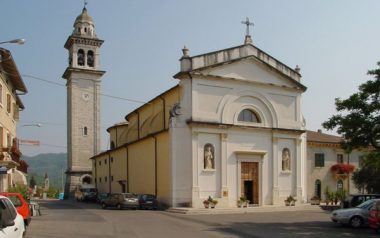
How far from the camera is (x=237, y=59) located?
119ft

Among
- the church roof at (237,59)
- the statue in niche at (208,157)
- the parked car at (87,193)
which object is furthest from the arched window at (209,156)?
the parked car at (87,193)

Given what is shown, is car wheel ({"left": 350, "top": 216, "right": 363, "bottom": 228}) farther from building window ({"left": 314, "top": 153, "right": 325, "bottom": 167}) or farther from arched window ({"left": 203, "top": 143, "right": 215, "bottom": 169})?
building window ({"left": 314, "top": 153, "right": 325, "bottom": 167})

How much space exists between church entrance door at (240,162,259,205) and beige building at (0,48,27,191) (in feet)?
51.8

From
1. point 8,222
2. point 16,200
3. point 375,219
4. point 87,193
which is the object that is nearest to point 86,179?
point 87,193

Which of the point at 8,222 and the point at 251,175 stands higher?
the point at 8,222

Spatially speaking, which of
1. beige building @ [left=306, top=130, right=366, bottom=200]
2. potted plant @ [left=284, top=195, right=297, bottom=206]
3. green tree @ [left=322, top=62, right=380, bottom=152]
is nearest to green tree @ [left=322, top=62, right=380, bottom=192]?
green tree @ [left=322, top=62, right=380, bottom=152]

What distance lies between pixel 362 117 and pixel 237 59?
16624 millimetres

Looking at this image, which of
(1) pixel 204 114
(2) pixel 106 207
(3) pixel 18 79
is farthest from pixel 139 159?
(3) pixel 18 79

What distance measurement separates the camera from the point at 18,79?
102 feet

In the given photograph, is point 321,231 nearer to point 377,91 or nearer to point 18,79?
point 377,91

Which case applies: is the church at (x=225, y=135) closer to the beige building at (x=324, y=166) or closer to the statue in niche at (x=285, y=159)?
the statue in niche at (x=285, y=159)

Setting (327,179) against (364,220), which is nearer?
(364,220)

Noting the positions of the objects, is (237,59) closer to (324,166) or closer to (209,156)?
(209,156)

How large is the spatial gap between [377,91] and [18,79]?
72.2 feet
